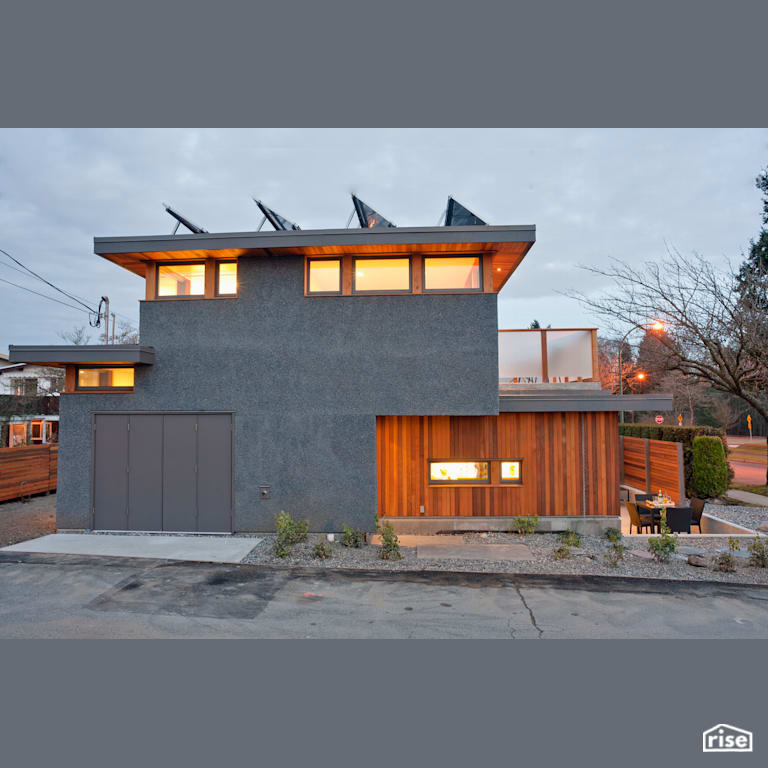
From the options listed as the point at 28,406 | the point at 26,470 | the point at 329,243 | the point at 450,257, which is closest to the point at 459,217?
the point at 450,257

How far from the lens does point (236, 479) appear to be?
9023 mm

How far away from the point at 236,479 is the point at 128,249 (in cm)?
504

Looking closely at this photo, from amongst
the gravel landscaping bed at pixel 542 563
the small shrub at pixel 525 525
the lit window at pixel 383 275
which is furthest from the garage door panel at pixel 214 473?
the small shrub at pixel 525 525

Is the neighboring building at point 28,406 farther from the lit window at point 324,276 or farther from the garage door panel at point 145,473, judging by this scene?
the lit window at point 324,276

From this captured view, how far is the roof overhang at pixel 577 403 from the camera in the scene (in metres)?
9.11

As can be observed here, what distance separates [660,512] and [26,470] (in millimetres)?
16723

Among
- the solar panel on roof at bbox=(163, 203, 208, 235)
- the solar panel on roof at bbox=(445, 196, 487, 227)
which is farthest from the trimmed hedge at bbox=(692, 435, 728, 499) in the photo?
the solar panel on roof at bbox=(163, 203, 208, 235)

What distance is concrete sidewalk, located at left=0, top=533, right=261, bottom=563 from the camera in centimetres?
767

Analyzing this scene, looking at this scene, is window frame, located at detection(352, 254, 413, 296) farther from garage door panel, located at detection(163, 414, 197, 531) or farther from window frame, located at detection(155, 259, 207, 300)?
garage door panel, located at detection(163, 414, 197, 531)

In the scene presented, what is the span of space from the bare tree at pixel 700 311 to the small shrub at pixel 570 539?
13.9 feet

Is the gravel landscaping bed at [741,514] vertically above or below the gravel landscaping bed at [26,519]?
below

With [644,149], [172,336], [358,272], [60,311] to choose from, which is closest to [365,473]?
[358,272]

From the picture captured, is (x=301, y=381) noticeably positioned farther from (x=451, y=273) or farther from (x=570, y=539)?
(x=570, y=539)

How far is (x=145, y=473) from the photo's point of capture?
30.1 feet
